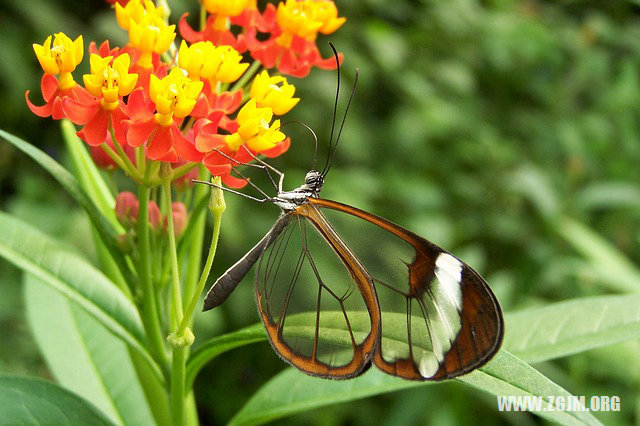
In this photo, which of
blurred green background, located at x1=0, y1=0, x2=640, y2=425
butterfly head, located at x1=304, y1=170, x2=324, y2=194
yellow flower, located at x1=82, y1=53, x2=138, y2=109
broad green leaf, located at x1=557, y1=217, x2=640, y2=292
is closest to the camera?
yellow flower, located at x1=82, y1=53, x2=138, y2=109

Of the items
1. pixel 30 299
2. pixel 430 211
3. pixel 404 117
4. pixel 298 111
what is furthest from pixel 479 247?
pixel 30 299

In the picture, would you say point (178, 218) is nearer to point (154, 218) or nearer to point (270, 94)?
point (154, 218)

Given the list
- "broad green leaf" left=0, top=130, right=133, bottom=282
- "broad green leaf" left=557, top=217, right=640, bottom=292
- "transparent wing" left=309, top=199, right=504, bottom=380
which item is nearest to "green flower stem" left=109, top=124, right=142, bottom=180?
"broad green leaf" left=0, top=130, right=133, bottom=282

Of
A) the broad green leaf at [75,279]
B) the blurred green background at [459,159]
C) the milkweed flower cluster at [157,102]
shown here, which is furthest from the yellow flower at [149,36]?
the blurred green background at [459,159]

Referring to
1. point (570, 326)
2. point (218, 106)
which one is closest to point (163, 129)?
point (218, 106)

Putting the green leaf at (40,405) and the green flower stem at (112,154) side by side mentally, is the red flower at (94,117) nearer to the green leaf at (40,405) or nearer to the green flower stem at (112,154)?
the green flower stem at (112,154)

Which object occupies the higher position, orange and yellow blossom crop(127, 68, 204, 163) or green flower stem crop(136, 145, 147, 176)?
orange and yellow blossom crop(127, 68, 204, 163)

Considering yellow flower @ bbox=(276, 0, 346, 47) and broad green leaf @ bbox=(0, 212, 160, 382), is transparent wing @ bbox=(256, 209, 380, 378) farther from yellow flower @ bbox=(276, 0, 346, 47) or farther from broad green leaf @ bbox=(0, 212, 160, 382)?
yellow flower @ bbox=(276, 0, 346, 47)
